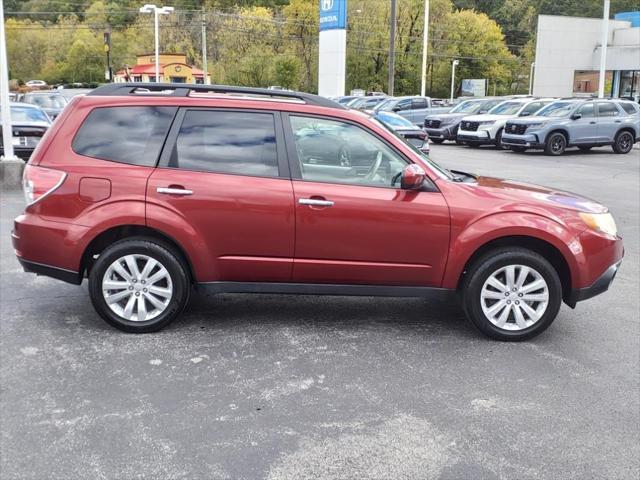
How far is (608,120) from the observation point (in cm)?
2278

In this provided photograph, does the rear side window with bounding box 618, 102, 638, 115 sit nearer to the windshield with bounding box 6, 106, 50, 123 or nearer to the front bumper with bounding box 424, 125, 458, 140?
the front bumper with bounding box 424, 125, 458, 140

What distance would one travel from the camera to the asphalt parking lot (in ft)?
10.9

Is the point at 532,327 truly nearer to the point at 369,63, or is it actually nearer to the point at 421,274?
the point at 421,274

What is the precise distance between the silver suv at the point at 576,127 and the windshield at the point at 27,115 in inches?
580

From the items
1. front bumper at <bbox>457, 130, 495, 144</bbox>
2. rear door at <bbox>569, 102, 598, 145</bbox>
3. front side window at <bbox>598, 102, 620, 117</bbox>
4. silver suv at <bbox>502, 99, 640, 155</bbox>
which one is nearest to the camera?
silver suv at <bbox>502, 99, 640, 155</bbox>

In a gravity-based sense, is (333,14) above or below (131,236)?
above

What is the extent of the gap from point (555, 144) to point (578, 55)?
31.1 meters

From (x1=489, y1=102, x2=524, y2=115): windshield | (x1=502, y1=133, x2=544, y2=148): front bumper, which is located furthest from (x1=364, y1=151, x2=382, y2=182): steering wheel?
(x1=489, y1=102, x2=524, y2=115): windshield

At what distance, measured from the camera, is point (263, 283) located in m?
5.05

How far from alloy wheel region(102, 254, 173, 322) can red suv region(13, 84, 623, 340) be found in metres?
0.01

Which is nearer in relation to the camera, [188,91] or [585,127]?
[188,91]

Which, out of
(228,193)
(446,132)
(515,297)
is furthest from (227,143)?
(446,132)

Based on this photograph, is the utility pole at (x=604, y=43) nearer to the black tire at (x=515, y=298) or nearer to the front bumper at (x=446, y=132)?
the front bumper at (x=446, y=132)

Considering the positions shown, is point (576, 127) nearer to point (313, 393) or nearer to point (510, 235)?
point (510, 235)
